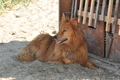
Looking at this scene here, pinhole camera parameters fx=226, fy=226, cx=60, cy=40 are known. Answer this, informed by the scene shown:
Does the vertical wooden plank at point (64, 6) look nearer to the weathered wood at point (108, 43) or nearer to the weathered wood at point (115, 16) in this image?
the weathered wood at point (108, 43)

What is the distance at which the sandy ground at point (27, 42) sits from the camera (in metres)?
4.48

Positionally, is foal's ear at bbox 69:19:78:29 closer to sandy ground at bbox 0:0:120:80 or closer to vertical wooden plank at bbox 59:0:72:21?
sandy ground at bbox 0:0:120:80

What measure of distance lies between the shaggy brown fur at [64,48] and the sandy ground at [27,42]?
23cm

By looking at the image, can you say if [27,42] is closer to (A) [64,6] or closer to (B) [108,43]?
(A) [64,6]

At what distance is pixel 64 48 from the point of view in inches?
201

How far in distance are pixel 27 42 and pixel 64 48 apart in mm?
2364

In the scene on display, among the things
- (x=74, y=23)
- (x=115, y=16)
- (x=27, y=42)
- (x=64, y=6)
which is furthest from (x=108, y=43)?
(x=27, y=42)

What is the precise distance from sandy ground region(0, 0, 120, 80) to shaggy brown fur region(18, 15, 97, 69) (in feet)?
0.76

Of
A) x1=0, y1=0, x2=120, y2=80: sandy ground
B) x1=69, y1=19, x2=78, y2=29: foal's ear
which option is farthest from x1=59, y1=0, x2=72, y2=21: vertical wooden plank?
x1=0, y1=0, x2=120, y2=80: sandy ground

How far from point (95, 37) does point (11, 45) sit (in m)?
2.66

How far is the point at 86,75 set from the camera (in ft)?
14.9

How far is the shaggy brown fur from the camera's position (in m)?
4.92

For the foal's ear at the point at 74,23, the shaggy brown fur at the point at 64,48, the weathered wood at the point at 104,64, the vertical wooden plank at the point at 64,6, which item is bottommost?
the weathered wood at the point at 104,64

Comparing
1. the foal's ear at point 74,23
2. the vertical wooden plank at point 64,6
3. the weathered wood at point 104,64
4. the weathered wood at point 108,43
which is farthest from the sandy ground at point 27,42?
the vertical wooden plank at point 64,6
